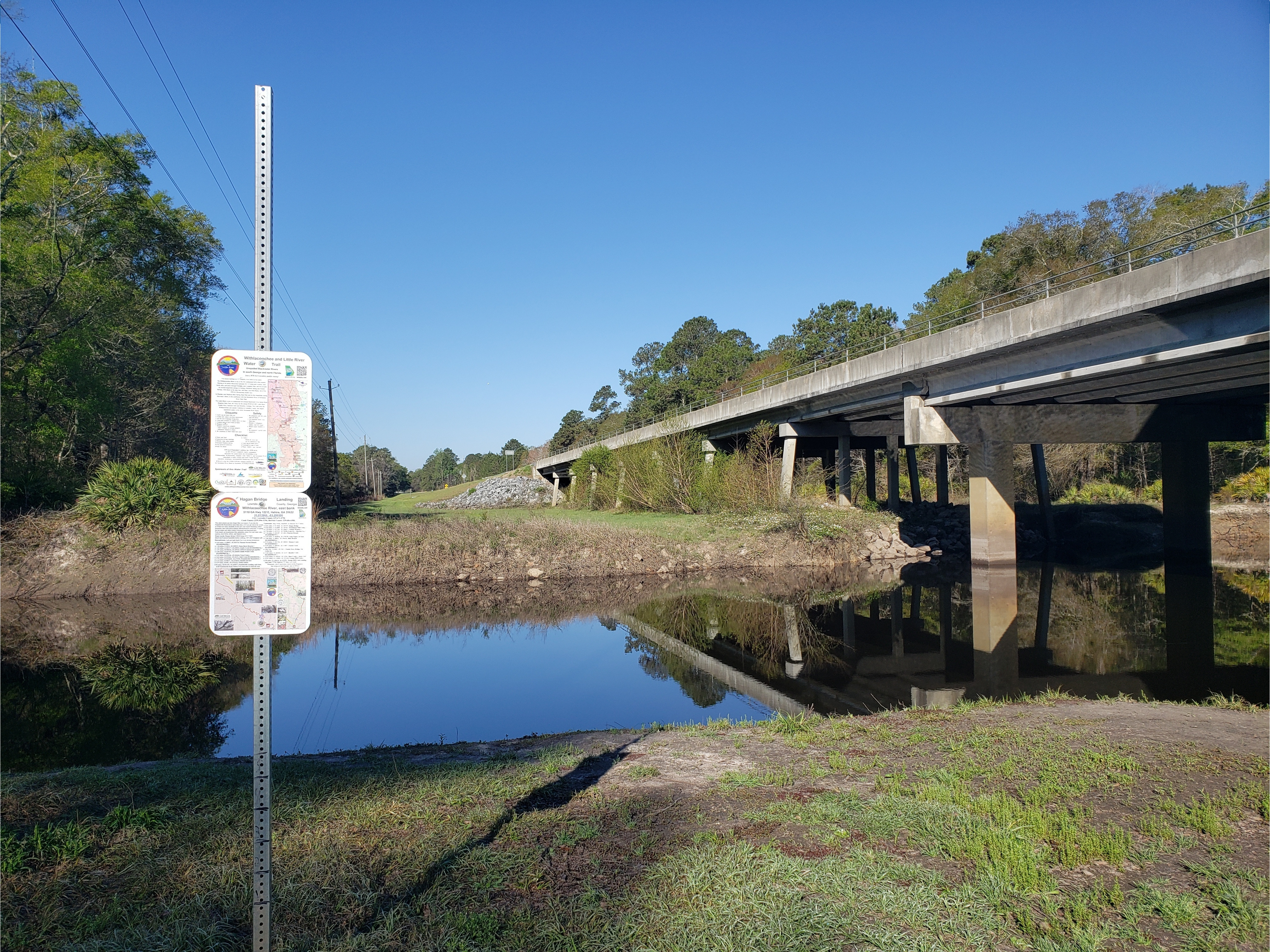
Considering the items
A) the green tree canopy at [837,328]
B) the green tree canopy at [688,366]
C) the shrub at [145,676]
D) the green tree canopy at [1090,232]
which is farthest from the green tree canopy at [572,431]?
the shrub at [145,676]

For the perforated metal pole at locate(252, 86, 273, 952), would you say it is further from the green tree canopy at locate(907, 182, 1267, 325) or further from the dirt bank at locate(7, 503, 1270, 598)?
the green tree canopy at locate(907, 182, 1267, 325)

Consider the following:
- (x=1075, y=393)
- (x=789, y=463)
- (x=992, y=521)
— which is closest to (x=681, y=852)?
(x=1075, y=393)

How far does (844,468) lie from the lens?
40.3 m

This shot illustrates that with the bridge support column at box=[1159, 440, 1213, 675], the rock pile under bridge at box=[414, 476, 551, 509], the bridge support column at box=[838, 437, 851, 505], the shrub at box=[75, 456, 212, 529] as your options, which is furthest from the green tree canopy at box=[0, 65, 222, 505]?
the bridge support column at box=[1159, 440, 1213, 675]

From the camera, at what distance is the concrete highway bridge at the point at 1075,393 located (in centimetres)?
1648

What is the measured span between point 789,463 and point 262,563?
1443 inches

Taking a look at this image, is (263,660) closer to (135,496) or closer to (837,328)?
(135,496)

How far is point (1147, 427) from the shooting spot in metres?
28.3

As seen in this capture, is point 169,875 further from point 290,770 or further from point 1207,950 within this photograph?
point 1207,950

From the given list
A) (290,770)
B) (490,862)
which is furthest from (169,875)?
(290,770)

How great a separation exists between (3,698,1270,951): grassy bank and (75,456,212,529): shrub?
22.8 metres

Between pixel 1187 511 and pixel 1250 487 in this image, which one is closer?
pixel 1187 511

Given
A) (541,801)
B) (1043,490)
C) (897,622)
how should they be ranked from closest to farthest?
1. (541,801)
2. (897,622)
3. (1043,490)

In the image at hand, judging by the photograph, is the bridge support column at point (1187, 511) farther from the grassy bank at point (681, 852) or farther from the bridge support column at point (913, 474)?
the grassy bank at point (681, 852)
